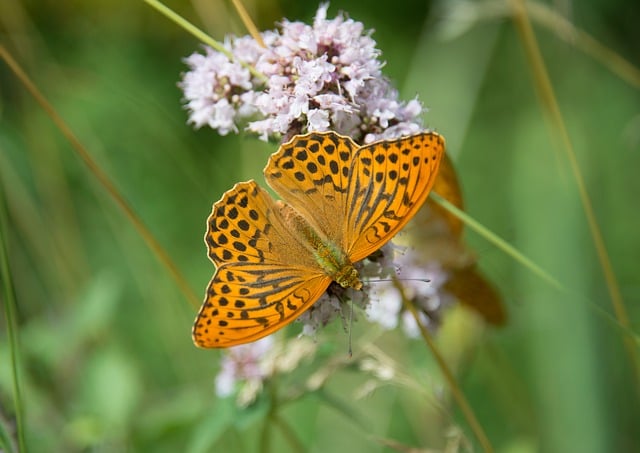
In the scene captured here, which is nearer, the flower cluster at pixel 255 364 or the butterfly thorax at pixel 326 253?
the butterfly thorax at pixel 326 253

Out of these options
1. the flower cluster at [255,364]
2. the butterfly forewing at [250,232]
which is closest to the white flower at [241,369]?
the flower cluster at [255,364]

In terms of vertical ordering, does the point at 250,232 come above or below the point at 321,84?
below

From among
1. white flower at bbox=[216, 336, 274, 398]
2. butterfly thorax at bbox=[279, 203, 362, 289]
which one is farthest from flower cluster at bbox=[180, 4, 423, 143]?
white flower at bbox=[216, 336, 274, 398]

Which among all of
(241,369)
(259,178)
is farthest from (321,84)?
(259,178)

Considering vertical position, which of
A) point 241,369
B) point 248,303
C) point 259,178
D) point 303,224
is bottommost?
point 241,369

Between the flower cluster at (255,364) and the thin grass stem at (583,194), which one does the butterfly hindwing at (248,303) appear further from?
the thin grass stem at (583,194)

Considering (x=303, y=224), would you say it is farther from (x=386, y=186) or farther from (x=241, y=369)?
(x=241, y=369)

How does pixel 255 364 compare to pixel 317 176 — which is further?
pixel 255 364
